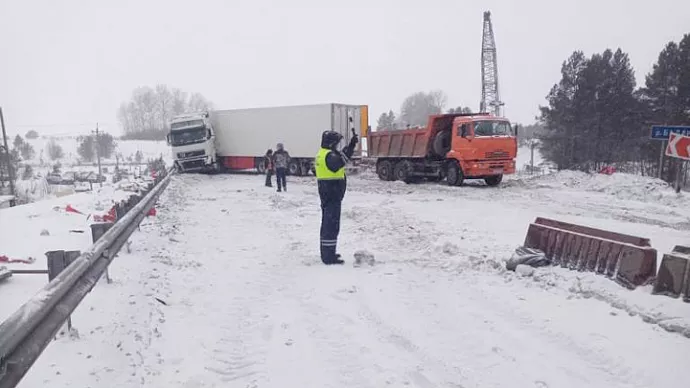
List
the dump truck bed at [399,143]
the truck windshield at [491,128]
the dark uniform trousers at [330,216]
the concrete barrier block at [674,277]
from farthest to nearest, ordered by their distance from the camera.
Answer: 1. the dump truck bed at [399,143]
2. the truck windshield at [491,128]
3. the dark uniform trousers at [330,216]
4. the concrete barrier block at [674,277]

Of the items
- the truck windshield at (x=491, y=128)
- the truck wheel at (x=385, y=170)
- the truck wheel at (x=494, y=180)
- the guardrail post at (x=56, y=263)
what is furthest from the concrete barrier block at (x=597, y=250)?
the truck wheel at (x=385, y=170)

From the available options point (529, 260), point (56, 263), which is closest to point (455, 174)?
point (529, 260)

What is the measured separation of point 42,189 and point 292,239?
2232 inches

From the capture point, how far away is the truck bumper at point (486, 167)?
1731 cm

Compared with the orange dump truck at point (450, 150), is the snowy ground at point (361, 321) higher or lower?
lower

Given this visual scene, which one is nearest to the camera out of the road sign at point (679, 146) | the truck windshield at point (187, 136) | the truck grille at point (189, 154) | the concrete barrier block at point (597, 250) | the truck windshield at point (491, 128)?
the concrete barrier block at point (597, 250)

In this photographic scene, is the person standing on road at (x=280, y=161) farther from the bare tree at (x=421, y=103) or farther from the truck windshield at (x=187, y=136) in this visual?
the bare tree at (x=421, y=103)

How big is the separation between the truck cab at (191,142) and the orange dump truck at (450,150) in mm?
9817

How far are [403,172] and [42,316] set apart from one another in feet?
61.9

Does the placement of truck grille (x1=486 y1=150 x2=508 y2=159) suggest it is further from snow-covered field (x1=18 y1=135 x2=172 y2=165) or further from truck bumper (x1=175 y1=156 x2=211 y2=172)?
snow-covered field (x1=18 y1=135 x2=172 y2=165)

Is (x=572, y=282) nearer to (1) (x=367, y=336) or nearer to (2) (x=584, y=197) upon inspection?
(1) (x=367, y=336)

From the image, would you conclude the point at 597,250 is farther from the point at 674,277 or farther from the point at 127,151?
the point at 127,151

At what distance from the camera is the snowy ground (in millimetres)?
3393

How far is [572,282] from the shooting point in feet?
17.2
